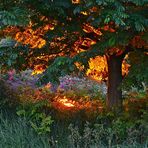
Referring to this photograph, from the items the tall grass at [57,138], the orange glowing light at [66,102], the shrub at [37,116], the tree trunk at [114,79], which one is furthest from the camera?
the orange glowing light at [66,102]

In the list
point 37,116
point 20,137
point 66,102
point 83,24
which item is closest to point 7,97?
point 66,102

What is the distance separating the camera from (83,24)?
5.64 meters

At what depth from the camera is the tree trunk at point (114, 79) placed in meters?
6.64

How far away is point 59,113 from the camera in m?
6.77

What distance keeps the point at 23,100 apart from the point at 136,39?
2.94 m

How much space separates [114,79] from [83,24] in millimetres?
1376

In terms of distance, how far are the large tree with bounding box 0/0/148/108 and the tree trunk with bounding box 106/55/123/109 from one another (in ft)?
2.07

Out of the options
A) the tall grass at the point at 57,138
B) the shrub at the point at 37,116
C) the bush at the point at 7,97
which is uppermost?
the bush at the point at 7,97

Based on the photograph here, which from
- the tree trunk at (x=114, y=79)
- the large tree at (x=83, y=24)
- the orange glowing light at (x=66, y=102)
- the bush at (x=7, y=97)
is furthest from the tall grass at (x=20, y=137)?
the orange glowing light at (x=66, y=102)

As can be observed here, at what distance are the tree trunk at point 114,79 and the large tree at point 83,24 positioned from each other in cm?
63

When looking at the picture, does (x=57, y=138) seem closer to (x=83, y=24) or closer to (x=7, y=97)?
(x=83, y=24)

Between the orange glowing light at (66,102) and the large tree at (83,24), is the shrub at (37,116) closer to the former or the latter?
the orange glowing light at (66,102)

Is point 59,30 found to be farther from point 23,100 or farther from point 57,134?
point 23,100

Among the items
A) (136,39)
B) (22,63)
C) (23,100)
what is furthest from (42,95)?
(136,39)
